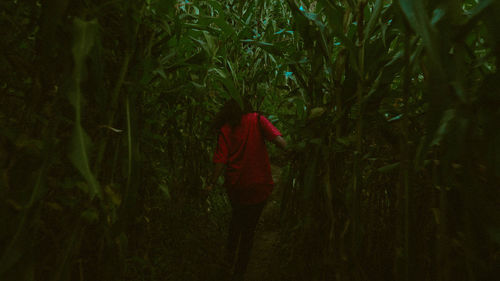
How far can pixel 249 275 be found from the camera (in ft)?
5.38

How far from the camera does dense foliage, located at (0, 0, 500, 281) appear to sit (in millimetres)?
418

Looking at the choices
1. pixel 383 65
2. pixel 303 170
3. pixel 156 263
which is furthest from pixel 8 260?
pixel 156 263

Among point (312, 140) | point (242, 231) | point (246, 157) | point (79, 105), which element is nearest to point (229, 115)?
point (246, 157)

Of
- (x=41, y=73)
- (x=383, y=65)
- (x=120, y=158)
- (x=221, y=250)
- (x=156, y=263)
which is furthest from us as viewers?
(x=221, y=250)

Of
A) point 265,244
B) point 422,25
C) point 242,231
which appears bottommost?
point 265,244

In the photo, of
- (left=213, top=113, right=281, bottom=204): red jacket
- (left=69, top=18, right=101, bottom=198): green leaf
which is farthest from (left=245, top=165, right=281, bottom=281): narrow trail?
(left=69, top=18, right=101, bottom=198): green leaf

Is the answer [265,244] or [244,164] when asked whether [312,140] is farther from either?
[265,244]

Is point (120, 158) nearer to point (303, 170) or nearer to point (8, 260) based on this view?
point (8, 260)

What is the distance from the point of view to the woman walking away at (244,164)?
1421 millimetres

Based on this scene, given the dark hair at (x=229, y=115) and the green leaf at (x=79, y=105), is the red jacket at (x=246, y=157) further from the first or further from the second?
the green leaf at (x=79, y=105)

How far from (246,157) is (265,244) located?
83cm

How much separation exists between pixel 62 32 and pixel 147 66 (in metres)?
0.19

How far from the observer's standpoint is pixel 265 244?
1951 millimetres

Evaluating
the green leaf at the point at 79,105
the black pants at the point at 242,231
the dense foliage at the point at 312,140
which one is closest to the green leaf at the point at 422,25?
the dense foliage at the point at 312,140
